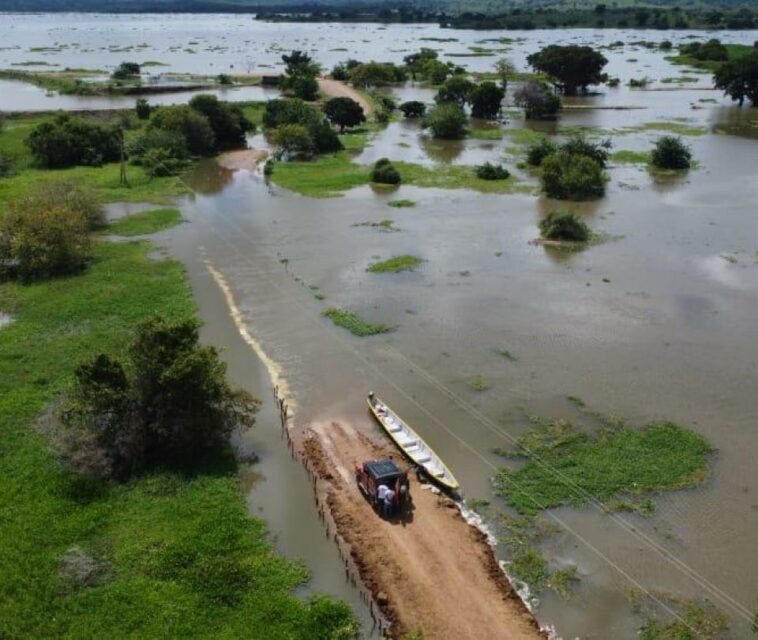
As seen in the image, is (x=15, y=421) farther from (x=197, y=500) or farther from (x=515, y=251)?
(x=515, y=251)

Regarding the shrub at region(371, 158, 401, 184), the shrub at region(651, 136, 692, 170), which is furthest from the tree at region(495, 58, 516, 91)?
the shrub at region(371, 158, 401, 184)

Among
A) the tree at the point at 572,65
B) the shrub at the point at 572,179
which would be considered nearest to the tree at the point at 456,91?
the tree at the point at 572,65

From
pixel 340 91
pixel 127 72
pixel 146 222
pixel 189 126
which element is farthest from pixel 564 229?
pixel 127 72

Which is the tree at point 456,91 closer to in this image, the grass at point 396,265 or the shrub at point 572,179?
the shrub at point 572,179

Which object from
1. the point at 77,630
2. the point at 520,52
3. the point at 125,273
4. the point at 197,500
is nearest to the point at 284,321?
the point at 125,273

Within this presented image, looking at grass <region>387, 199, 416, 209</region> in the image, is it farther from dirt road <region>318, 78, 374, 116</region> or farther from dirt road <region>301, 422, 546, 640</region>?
dirt road <region>318, 78, 374, 116</region>

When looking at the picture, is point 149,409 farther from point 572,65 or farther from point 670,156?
point 572,65

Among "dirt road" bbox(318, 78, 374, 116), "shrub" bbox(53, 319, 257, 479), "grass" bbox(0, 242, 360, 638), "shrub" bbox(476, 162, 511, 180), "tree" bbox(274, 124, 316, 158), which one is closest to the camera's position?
"grass" bbox(0, 242, 360, 638)
